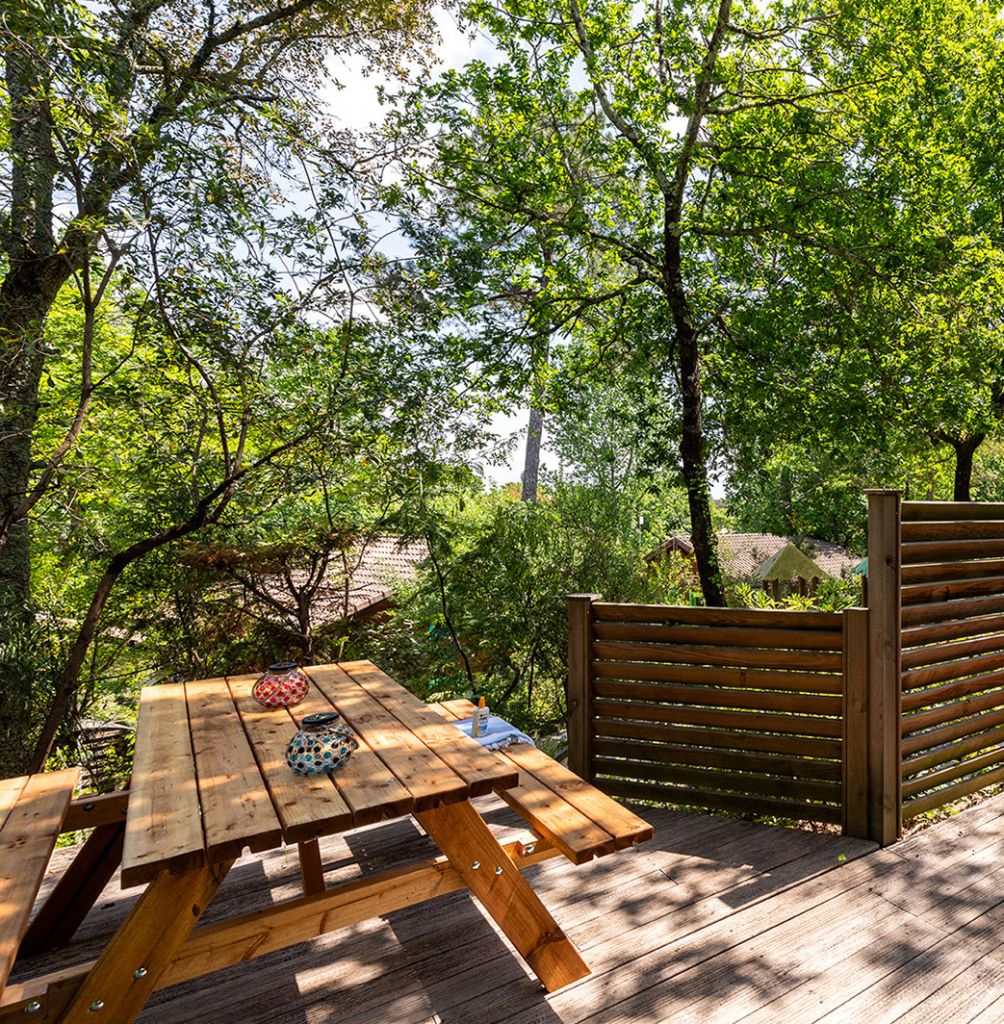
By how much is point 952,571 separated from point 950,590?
0.32ft

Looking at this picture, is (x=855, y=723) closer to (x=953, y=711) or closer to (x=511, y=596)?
(x=953, y=711)

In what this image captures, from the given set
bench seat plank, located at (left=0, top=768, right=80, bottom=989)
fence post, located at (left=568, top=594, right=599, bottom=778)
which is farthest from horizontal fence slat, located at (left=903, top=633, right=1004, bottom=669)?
bench seat plank, located at (left=0, top=768, right=80, bottom=989)

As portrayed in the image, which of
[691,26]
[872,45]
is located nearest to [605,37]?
[691,26]

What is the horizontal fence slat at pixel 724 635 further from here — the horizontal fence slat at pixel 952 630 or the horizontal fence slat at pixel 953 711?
the horizontal fence slat at pixel 953 711

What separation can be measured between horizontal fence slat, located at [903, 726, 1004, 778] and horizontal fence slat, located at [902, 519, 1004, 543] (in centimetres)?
104

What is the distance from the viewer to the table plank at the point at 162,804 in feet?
4.16

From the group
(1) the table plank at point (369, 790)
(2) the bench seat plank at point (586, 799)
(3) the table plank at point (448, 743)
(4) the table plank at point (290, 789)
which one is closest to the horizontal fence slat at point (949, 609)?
(2) the bench seat plank at point (586, 799)

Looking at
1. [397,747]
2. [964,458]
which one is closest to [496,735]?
[397,747]

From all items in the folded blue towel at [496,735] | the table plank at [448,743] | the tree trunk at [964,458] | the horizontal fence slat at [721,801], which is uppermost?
the tree trunk at [964,458]

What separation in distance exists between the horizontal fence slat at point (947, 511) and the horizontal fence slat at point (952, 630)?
526mm

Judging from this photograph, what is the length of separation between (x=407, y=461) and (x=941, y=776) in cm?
374

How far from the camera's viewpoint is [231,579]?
15.2 ft

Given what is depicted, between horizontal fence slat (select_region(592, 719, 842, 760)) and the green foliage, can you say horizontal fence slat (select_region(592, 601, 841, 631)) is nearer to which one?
horizontal fence slat (select_region(592, 719, 842, 760))

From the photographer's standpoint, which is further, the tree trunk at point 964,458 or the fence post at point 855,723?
the tree trunk at point 964,458
